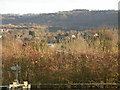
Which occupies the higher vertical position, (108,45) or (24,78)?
(108,45)

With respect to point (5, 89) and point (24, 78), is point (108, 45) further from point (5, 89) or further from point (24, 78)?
point (5, 89)

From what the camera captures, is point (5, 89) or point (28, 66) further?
point (28, 66)

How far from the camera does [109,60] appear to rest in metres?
5.36

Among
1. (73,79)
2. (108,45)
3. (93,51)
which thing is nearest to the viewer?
(73,79)

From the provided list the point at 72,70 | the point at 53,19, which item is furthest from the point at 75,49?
the point at 53,19

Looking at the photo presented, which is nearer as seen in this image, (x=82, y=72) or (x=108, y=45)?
(x=82, y=72)

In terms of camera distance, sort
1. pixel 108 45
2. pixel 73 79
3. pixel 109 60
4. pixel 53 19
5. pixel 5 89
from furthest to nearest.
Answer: pixel 53 19 → pixel 108 45 → pixel 109 60 → pixel 73 79 → pixel 5 89

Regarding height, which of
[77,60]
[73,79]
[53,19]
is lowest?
[73,79]

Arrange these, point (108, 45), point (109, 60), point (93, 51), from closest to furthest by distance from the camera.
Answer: point (109, 60)
point (93, 51)
point (108, 45)

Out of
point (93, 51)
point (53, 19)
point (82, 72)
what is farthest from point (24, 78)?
point (53, 19)

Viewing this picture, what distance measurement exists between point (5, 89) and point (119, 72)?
→ 2.55 m

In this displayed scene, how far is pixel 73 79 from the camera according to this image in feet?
16.4

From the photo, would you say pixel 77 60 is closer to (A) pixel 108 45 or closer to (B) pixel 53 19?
(A) pixel 108 45

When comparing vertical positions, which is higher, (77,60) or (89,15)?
(89,15)
